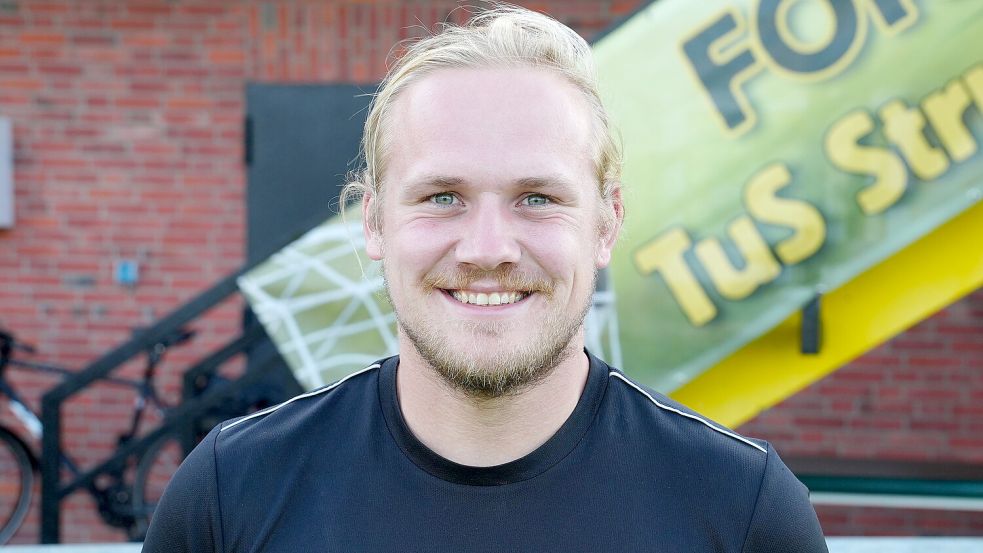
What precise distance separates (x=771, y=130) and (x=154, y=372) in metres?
3.67

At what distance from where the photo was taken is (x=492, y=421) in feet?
5.15

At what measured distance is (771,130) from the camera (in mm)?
3268

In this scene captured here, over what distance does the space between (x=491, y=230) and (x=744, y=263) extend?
6.43 ft

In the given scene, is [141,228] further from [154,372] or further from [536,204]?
[536,204]

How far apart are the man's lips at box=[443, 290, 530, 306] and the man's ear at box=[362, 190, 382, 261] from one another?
0.21 metres

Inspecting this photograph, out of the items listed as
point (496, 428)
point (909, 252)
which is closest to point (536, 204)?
point (496, 428)

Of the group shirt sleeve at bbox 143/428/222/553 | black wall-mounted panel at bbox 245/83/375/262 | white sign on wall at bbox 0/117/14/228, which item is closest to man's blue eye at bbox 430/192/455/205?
shirt sleeve at bbox 143/428/222/553

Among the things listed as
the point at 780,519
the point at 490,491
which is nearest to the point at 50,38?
the point at 490,491

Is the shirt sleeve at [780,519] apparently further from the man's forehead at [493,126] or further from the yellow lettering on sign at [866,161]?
the yellow lettering on sign at [866,161]

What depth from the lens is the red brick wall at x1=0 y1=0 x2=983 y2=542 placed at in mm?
5555

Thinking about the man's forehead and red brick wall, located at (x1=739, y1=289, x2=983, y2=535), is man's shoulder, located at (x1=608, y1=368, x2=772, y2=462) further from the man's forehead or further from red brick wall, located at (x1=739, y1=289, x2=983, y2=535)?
red brick wall, located at (x1=739, y1=289, x2=983, y2=535)

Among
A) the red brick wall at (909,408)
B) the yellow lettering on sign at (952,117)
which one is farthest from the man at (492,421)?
the red brick wall at (909,408)

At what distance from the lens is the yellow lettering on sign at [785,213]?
325 centimetres

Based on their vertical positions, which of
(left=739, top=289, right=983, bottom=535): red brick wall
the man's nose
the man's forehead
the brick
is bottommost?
(left=739, top=289, right=983, bottom=535): red brick wall
